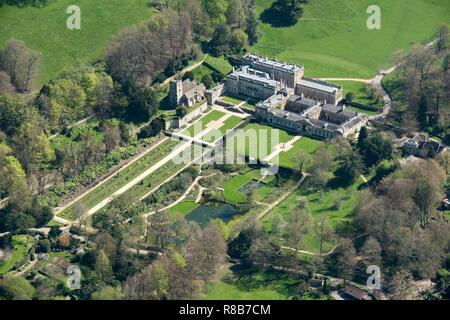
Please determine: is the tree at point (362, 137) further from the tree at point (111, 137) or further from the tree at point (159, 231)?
the tree at point (111, 137)

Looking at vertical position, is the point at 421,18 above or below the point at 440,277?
above

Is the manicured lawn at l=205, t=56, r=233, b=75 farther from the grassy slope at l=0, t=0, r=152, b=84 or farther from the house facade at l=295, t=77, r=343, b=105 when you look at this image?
the grassy slope at l=0, t=0, r=152, b=84

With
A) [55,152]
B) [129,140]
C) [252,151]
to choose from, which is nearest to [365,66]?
[252,151]


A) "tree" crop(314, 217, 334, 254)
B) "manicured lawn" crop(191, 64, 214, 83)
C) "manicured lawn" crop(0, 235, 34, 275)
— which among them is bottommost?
"manicured lawn" crop(0, 235, 34, 275)

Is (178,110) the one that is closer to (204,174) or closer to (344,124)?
(204,174)

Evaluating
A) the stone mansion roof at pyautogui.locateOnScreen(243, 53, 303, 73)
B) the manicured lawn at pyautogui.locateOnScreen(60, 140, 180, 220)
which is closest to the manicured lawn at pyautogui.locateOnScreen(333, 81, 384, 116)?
the stone mansion roof at pyautogui.locateOnScreen(243, 53, 303, 73)

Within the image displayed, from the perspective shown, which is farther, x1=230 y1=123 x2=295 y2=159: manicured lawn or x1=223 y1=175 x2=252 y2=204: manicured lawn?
x1=230 y1=123 x2=295 y2=159: manicured lawn

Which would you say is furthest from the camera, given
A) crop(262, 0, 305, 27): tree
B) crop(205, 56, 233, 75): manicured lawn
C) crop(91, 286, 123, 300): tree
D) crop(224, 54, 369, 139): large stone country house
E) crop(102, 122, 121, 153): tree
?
crop(262, 0, 305, 27): tree
